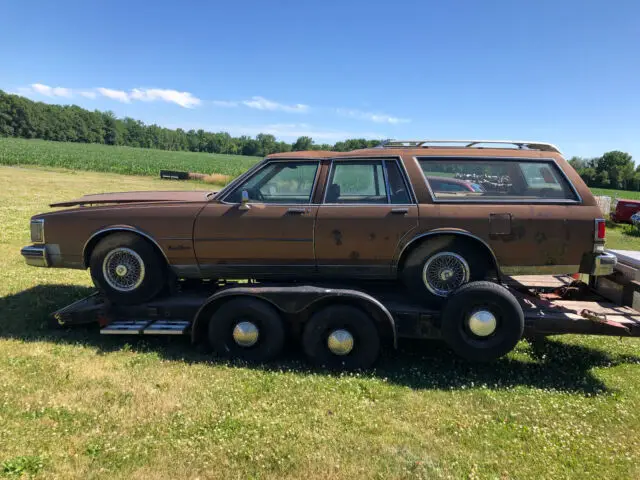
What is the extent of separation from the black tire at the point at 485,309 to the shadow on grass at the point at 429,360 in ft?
0.91

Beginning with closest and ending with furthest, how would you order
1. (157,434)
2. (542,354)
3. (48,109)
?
(157,434) → (542,354) → (48,109)

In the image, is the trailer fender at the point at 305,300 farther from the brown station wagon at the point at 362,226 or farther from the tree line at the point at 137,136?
the tree line at the point at 137,136

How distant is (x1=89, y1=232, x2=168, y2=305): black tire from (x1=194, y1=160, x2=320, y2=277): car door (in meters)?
0.45

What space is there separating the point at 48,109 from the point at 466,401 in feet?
404

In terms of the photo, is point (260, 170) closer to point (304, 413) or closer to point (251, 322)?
point (251, 322)

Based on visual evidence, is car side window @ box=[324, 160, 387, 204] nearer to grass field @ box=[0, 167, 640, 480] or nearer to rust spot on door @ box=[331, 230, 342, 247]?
rust spot on door @ box=[331, 230, 342, 247]

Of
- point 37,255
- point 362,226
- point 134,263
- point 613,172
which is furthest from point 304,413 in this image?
point 613,172

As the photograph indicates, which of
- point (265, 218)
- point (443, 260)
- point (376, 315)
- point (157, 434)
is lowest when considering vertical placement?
point (157, 434)

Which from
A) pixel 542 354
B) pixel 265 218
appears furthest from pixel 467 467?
pixel 265 218

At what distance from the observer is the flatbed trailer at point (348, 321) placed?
3914mm

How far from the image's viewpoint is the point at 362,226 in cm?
418

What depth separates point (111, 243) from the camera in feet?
14.7

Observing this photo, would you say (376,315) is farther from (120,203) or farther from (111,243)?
(120,203)

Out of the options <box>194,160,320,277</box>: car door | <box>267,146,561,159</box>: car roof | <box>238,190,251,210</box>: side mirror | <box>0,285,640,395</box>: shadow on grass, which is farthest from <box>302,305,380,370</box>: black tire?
<box>267,146,561,159</box>: car roof
